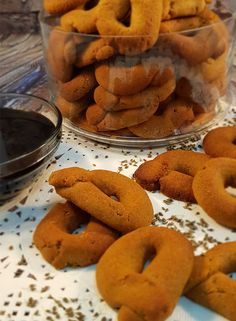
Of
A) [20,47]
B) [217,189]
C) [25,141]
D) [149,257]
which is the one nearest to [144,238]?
[149,257]

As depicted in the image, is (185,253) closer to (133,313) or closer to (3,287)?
(133,313)

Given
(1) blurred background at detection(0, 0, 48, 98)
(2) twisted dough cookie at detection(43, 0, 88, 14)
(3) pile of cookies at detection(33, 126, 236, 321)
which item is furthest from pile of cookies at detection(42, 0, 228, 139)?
(1) blurred background at detection(0, 0, 48, 98)

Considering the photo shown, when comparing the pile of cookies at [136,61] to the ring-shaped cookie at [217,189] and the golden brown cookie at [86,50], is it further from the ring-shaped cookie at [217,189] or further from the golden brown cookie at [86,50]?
the ring-shaped cookie at [217,189]

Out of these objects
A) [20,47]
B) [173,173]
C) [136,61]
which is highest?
[136,61]

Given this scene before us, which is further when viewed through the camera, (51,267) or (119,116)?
(119,116)

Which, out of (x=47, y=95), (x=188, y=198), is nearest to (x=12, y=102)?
(x=47, y=95)

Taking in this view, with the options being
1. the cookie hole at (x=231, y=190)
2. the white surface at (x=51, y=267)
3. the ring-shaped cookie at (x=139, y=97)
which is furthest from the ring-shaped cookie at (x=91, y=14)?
the cookie hole at (x=231, y=190)

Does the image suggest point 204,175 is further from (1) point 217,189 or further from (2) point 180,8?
(2) point 180,8
